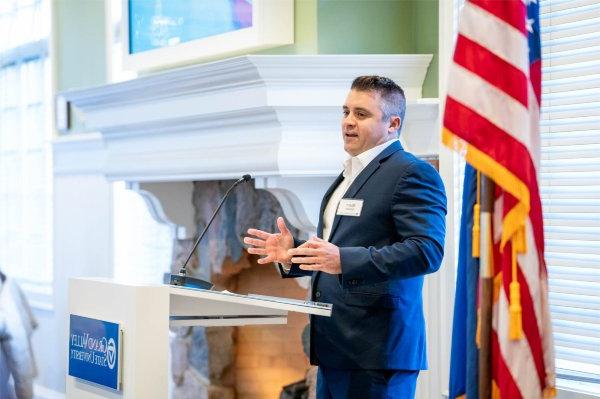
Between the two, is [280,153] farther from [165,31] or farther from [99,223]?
[99,223]

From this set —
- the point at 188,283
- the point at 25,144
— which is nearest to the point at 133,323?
the point at 188,283

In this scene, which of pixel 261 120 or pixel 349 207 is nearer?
pixel 349 207

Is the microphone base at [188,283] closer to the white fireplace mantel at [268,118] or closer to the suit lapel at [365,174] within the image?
the suit lapel at [365,174]

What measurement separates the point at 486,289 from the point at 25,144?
177 inches

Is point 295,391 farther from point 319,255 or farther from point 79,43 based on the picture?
point 79,43

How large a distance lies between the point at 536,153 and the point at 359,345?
75 cm

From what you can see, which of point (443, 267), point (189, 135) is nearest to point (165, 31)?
point (189, 135)

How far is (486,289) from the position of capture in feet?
6.75

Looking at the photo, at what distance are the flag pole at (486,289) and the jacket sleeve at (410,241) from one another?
40 centimetres

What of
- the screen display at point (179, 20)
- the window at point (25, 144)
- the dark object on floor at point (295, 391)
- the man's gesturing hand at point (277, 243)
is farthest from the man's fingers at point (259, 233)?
the window at point (25, 144)

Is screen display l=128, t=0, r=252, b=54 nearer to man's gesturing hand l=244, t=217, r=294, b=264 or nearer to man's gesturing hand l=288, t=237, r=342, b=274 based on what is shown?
man's gesturing hand l=244, t=217, r=294, b=264

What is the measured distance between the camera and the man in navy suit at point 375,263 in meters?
2.47

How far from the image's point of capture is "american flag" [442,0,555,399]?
79.3 inches

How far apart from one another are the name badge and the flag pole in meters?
0.60
